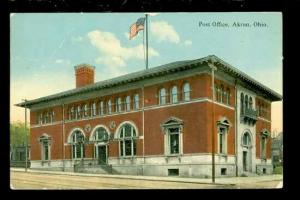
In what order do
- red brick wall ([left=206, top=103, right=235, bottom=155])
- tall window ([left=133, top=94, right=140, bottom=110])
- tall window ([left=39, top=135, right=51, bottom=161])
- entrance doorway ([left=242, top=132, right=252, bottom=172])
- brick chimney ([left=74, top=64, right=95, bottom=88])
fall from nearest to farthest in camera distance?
brick chimney ([left=74, top=64, right=95, bottom=88]), red brick wall ([left=206, top=103, right=235, bottom=155]), entrance doorway ([left=242, top=132, right=252, bottom=172]), tall window ([left=133, top=94, right=140, bottom=110]), tall window ([left=39, top=135, right=51, bottom=161])

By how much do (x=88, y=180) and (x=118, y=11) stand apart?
10.3 feet

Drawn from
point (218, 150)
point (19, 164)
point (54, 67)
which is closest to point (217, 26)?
point (218, 150)

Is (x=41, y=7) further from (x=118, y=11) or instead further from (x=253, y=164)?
(x=253, y=164)

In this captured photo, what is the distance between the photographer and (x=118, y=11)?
36.3 feet

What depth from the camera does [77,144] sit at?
12.6 m

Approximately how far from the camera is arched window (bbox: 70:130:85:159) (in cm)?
1241

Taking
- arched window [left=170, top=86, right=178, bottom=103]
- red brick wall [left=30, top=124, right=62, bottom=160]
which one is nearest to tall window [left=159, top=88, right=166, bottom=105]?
arched window [left=170, top=86, right=178, bottom=103]

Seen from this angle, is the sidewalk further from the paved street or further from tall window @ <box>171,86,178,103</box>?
tall window @ <box>171,86,178,103</box>

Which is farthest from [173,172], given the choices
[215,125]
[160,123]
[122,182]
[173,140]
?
[215,125]

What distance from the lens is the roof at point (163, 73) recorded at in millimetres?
11484

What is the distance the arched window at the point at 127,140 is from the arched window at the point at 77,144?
769 mm

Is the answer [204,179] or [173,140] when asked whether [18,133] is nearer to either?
[173,140]

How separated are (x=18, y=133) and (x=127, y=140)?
209cm

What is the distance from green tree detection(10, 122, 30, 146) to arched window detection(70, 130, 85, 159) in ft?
2.92
